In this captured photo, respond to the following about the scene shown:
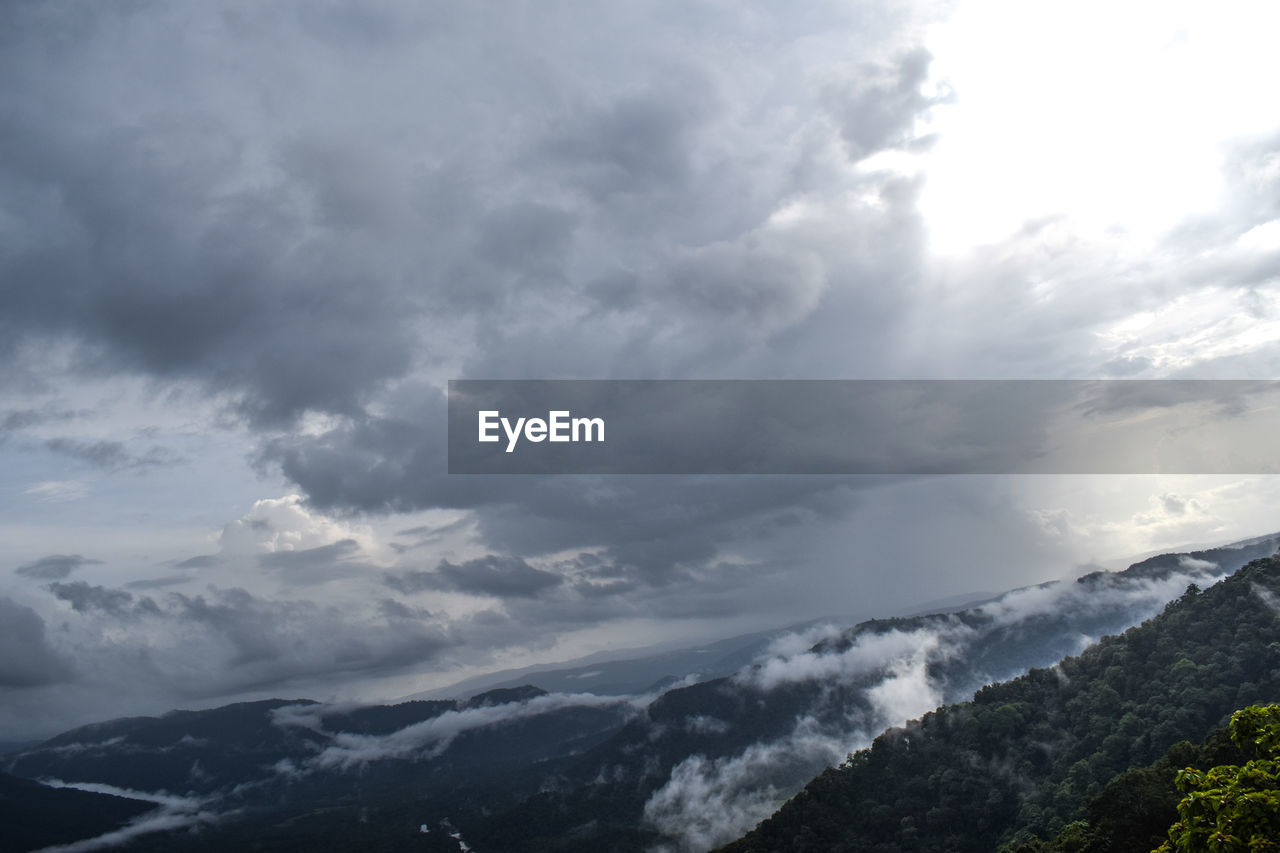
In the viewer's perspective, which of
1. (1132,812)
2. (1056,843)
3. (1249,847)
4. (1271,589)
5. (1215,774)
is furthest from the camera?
(1271,589)

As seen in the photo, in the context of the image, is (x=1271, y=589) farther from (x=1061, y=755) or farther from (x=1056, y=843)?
(x=1056, y=843)

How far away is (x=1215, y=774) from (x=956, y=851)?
640 ft

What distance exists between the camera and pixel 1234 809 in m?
31.9

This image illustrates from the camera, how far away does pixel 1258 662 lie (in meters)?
179

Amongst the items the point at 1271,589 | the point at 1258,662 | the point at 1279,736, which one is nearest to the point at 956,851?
the point at 1258,662

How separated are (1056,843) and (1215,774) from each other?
4682 inches

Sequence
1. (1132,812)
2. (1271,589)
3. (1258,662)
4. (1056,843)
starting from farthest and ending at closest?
(1271,589), (1258,662), (1056,843), (1132,812)

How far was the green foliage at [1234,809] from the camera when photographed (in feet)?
103

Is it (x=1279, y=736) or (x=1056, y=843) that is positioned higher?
(x=1279, y=736)

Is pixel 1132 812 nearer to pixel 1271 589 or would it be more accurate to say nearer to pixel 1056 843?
pixel 1056 843

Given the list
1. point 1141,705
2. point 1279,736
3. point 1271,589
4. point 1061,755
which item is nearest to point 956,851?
point 1061,755

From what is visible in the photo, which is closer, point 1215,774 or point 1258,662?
point 1215,774

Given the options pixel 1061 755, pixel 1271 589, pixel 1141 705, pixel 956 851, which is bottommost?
pixel 956 851

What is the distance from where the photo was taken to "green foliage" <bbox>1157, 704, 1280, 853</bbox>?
31438mm
